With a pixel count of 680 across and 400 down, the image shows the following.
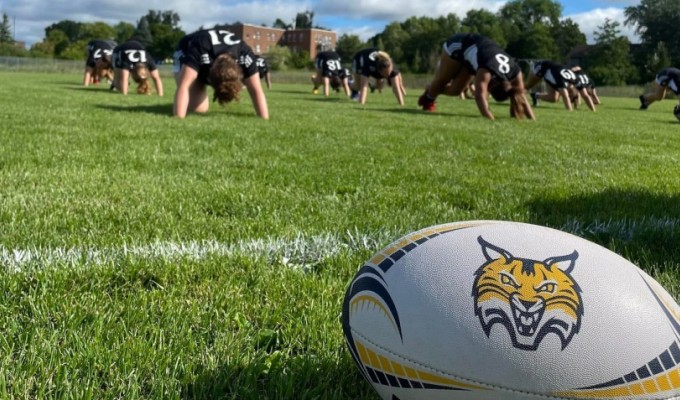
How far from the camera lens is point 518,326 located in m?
1.49

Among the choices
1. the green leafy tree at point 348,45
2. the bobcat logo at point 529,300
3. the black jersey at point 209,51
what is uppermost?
the green leafy tree at point 348,45

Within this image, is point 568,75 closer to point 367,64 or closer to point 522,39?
point 367,64

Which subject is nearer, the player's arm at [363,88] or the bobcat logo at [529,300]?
the bobcat logo at [529,300]

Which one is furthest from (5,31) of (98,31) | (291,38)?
(291,38)

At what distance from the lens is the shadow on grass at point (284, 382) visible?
180 centimetres

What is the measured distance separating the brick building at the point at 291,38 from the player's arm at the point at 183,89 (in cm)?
12077

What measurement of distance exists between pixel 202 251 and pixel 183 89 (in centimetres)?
762

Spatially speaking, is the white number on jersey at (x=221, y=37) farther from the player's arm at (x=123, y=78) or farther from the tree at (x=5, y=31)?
the tree at (x=5, y=31)

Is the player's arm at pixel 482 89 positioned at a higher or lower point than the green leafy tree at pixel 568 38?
lower

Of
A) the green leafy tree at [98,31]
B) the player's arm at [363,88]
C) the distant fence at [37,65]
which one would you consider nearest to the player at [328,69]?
the player's arm at [363,88]

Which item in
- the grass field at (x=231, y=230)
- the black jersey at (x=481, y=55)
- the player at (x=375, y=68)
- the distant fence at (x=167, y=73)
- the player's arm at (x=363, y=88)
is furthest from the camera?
the distant fence at (x=167, y=73)

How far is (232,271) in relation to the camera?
2721mm

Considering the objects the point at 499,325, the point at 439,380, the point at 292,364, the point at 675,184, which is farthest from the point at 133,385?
the point at 675,184

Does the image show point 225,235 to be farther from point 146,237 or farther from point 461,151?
point 461,151
